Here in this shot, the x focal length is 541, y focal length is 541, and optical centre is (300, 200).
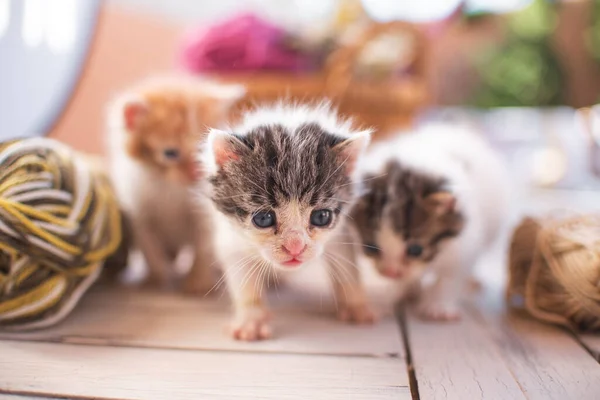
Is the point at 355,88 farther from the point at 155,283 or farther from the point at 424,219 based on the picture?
the point at 155,283

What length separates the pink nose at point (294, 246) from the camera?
135 cm

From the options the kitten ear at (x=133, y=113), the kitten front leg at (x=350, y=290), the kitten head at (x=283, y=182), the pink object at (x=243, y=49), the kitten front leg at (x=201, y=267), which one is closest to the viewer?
the kitten head at (x=283, y=182)

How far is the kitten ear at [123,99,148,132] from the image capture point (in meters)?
1.90

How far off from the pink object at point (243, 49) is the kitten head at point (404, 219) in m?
1.23

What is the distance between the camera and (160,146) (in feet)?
6.29

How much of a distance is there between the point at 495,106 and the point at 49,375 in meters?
4.37

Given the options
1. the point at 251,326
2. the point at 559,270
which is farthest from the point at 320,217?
the point at 559,270

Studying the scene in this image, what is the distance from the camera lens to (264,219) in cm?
138

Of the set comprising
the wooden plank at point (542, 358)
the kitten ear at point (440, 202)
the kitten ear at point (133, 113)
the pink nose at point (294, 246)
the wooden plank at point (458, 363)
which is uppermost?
the kitten ear at point (133, 113)

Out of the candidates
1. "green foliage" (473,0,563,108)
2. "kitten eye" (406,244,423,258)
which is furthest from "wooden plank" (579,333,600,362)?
"green foliage" (473,0,563,108)

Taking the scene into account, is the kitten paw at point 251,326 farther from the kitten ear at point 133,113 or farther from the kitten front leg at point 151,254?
the kitten ear at point 133,113

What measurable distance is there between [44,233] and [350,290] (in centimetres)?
92

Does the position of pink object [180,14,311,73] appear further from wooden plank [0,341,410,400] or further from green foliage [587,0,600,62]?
green foliage [587,0,600,62]

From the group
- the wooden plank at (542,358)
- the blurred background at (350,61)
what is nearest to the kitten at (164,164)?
the blurred background at (350,61)
